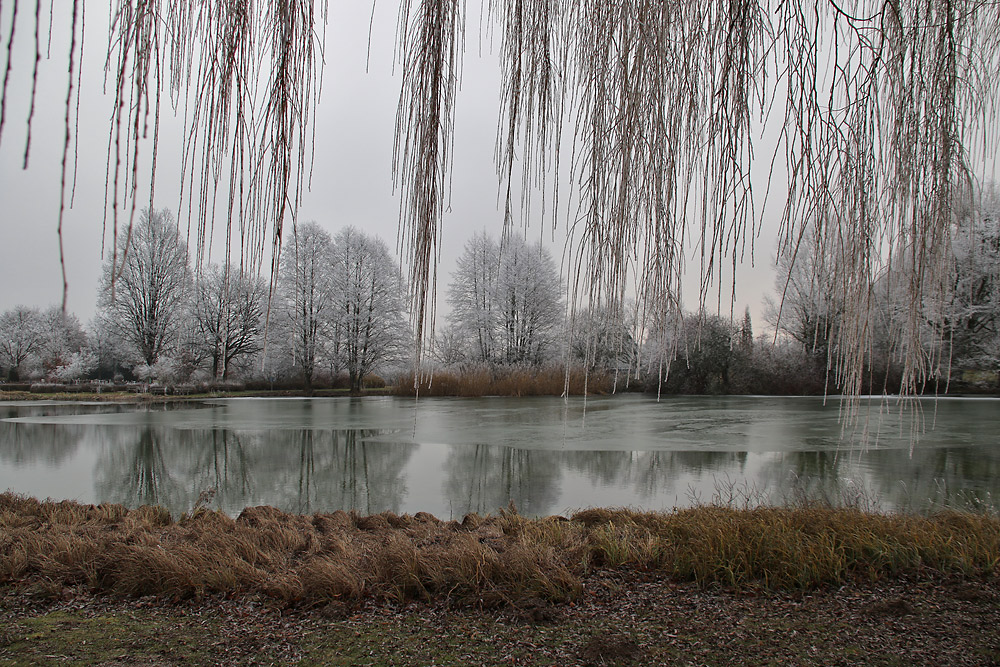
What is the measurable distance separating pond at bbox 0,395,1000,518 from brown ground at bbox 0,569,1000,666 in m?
0.72

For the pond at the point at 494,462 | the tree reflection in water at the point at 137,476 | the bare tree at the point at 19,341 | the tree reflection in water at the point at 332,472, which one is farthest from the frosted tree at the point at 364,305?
the bare tree at the point at 19,341

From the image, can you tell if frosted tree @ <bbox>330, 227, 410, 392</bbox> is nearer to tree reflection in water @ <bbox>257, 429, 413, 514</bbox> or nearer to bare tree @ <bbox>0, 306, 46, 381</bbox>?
tree reflection in water @ <bbox>257, 429, 413, 514</bbox>

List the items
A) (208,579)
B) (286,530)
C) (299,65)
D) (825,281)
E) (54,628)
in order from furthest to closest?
(286,530), (208,579), (54,628), (825,281), (299,65)

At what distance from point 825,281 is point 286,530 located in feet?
11.4

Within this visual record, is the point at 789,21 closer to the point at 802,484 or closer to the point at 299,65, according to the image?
the point at 299,65

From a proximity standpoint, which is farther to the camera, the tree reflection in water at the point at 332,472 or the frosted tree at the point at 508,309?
the frosted tree at the point at 508,309

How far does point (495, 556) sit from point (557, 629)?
59cm

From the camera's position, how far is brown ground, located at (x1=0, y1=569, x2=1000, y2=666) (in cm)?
214

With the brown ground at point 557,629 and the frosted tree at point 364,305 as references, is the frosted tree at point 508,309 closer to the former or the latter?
the frosted tree at point 364,305

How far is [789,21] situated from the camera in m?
1.02

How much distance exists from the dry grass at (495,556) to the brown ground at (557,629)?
0.32 feet

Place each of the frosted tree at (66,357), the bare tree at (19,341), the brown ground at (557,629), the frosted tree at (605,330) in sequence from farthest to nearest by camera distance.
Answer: the bare tree at (19,341) → the frosted tree at (66,357) → the brown ground at (557,629) → the frosted tree at (605,330)

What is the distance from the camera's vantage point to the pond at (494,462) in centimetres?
538

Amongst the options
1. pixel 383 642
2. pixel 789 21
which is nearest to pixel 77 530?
pixel 383 642
